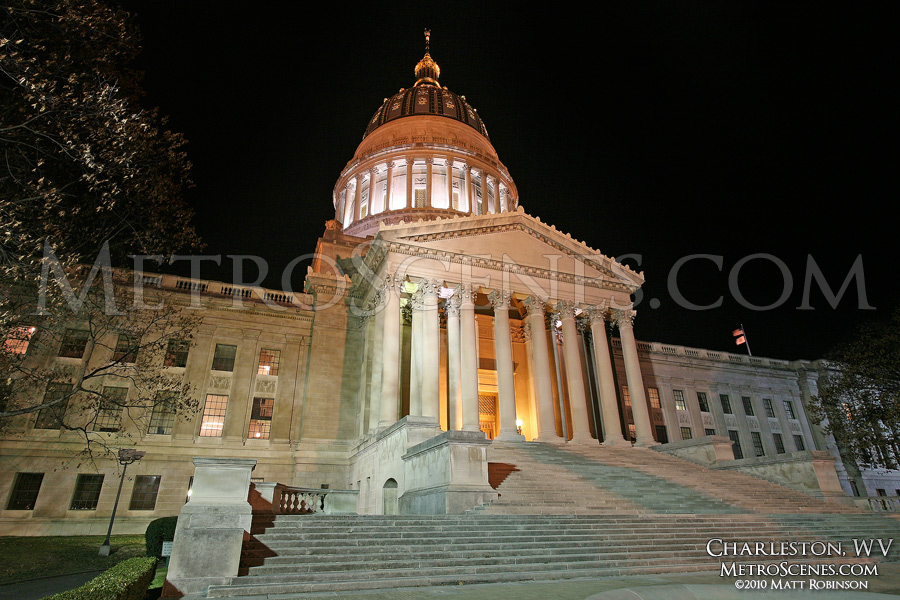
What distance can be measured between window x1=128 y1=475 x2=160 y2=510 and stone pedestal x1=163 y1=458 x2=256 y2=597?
20.2 m

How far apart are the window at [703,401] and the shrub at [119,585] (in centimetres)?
4412

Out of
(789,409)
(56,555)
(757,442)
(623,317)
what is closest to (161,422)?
(56,555)

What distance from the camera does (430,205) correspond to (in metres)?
51.2

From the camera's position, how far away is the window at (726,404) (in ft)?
145

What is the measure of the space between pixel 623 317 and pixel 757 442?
937 inches

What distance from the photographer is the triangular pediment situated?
1085 inches

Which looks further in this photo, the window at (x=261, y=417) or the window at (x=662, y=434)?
the window at (x=662, y=434)

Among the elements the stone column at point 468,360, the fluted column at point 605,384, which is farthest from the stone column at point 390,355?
the fluted column at point 605,384

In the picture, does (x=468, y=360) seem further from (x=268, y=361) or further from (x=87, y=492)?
(x=87, y=492)

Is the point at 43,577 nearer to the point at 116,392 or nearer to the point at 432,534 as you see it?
the point at 432,534

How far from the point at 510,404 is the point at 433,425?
20.4 ft

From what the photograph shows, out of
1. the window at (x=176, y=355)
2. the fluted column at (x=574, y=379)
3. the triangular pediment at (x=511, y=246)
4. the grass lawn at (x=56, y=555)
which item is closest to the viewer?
the grass lawn at (x=56, y=555)

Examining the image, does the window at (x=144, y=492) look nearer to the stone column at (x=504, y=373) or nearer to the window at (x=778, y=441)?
the stone column at (x=504, y=373)

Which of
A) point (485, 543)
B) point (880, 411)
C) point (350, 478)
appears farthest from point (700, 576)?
point (880, 411)
